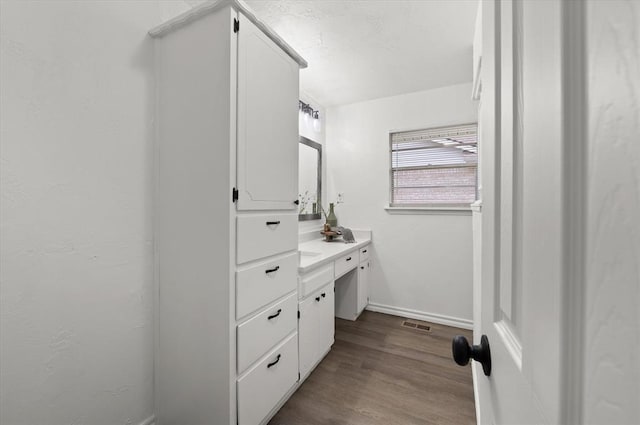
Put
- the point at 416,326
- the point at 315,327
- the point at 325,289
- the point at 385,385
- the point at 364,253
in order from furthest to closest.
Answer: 1. the point at 364,253
2. the point at 416,326
3. the point at 325,289
4. the point at 315,327
5. the point at 385,385

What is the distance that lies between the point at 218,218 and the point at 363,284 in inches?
83.6

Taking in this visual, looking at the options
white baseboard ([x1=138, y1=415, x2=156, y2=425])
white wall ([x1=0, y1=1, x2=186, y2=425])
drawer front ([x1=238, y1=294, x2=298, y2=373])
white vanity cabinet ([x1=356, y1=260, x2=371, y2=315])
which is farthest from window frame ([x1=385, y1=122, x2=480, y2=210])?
white baseboard ([x1=138, y1=415, x2=156, y2=425])

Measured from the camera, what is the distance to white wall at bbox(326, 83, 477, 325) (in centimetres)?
276

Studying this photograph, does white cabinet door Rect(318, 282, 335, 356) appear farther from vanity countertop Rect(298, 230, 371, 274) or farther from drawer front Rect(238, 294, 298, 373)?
drawer front Rect(238, 294, 298, 373)

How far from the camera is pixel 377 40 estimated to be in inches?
80.9

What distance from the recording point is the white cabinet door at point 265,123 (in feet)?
4.32

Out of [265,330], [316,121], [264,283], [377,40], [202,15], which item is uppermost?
[377,40]

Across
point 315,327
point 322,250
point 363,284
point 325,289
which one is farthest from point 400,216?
point 315,327

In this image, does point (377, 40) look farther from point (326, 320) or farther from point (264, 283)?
point (326, 320)

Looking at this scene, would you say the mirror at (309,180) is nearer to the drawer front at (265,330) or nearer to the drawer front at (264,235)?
the drawer front at (264,235)

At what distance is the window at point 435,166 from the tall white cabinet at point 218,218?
6.27 ft

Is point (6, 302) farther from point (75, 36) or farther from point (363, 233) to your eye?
point (363, 233)

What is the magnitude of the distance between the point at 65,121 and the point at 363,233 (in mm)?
2699

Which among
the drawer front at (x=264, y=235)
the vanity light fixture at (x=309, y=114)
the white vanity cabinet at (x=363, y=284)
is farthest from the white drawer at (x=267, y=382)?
the vanity light fixture at (x=309, y=114)
